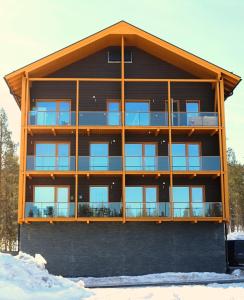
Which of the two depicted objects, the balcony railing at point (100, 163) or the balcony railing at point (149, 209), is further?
the balcony railing at point (100, 163)

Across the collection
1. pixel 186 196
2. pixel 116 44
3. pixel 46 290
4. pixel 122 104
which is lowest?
pixel 46 290

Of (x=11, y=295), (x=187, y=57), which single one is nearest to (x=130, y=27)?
(x=187, y=57)

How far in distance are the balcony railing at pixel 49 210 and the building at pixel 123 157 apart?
0.06 meters

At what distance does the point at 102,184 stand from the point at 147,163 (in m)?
3.23

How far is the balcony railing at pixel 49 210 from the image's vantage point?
101ft

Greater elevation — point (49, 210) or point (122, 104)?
point (122, 104)

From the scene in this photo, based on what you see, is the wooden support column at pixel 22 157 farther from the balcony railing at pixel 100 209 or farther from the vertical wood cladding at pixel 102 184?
the vertical wood cladding at pixel 102 184

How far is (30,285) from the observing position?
16031 mm

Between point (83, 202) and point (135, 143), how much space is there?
5175mm

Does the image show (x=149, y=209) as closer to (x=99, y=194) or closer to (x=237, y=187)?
(x=99, y=194)

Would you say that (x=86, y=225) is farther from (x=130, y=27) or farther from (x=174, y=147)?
(x=130, y=27)

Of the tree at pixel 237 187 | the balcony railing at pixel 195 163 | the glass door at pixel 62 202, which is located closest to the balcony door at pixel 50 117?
the glass door at pixel 62 202

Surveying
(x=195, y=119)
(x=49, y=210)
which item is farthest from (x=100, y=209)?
(x=195, y=119)

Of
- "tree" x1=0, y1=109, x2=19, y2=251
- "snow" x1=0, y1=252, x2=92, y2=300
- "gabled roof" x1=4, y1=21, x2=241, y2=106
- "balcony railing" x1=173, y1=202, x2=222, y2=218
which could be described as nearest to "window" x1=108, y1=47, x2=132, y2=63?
"gabled roof" x1=4, y1=21, x2=241, y2=106
